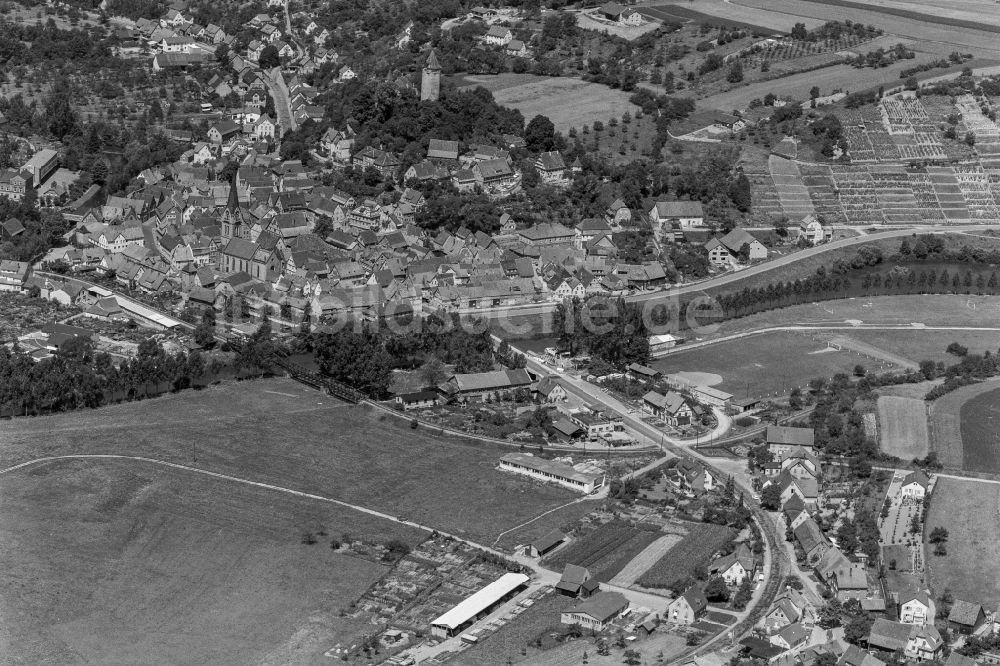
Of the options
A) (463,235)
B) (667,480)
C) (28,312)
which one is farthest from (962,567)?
(28,312)

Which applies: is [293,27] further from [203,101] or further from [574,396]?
[574,396]

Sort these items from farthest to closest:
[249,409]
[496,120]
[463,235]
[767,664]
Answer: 1. [496,120]
2. [463,235]
3. [249,409]
4. [767,664]

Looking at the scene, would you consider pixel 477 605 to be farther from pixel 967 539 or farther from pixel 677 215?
pixel 677 215

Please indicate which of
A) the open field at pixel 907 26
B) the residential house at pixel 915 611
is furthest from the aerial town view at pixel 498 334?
the open field at pixel 907 26

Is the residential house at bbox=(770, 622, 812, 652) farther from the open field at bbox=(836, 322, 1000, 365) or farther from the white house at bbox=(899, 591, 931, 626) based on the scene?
the open field at bbox=(836, 322, 1000, 365)

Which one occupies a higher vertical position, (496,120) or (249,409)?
(496,120)

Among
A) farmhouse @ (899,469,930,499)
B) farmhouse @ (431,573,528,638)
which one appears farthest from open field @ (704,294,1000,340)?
farmhouse @ (431,573,528,638)
